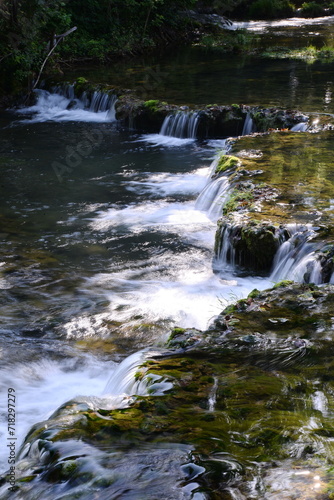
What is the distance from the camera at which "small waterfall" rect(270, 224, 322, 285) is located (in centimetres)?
671

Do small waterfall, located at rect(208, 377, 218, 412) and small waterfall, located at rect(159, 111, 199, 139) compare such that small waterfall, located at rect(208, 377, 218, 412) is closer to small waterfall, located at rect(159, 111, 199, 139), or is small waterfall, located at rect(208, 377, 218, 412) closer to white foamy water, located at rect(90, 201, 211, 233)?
white foamy water, located at rect(90, 201, 211, 233)

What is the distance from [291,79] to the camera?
18.7 metres

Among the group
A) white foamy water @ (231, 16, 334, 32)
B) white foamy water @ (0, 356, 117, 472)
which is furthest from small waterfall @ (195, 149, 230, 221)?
white foamy water @ (231, 16, 334, 32)

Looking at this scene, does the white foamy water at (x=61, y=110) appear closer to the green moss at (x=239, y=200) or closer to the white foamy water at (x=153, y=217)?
the white foamy water at (x=153, y=217)

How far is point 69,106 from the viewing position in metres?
19.1

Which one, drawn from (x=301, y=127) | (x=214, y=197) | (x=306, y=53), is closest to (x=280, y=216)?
(x=214, y=197)

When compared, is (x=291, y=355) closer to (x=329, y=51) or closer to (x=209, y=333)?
(x=209, y=333)

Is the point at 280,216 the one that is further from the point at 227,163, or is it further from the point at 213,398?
the point at 213,398

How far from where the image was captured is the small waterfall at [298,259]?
6.71m

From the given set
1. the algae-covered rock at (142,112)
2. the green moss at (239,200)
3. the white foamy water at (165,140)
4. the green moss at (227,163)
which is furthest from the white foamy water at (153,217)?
the algae-covered rock at (142,112)

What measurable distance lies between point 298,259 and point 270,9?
33142mm

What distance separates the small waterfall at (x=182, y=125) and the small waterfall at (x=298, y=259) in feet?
27.9

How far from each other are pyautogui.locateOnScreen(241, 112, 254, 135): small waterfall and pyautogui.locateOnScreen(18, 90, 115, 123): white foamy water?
4624mm

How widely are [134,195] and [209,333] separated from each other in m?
6.68
